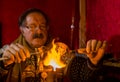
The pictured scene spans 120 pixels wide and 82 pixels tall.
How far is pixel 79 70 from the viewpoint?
233cm

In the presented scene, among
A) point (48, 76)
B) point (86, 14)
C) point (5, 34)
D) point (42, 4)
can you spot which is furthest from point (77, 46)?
point (48, 76)

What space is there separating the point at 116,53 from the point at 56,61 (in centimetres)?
88

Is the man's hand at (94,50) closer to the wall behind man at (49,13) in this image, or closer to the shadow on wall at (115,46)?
the shadow on wall at (115,46)

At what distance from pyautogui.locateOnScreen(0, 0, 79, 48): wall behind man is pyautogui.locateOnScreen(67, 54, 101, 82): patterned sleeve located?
0.98 meters

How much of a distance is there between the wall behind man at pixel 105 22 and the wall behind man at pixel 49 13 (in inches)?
16.3

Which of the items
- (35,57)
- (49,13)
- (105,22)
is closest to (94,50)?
(35,57)

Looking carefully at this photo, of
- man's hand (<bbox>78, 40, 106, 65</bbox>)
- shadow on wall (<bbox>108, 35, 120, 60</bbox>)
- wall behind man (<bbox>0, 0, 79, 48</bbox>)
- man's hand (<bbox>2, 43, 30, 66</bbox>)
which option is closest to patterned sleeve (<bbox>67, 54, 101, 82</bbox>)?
man's hand (<bbox>78, 40, 106, 65</bbox>)

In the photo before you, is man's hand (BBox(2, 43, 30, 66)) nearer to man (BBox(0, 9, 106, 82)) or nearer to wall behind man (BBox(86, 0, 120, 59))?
man (BBox(0, 9, 106, 82))

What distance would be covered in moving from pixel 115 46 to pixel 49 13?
4.06 ft

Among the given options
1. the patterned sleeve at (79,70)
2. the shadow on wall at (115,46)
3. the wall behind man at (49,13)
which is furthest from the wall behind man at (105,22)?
the wall behind man at (49,13)

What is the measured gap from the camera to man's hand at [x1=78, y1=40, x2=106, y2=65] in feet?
5.50

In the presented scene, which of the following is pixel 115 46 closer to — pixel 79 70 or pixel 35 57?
pixel 79 70

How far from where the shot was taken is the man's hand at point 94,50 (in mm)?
1676

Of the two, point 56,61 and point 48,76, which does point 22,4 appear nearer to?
point 56,61
